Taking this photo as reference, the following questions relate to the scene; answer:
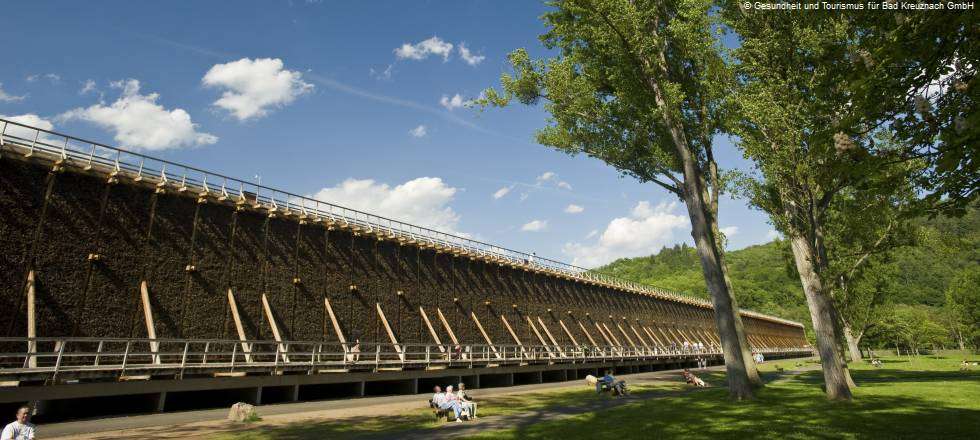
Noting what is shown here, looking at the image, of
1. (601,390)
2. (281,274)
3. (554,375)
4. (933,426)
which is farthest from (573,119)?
(554,375)

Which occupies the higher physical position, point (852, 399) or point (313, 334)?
point (313, 334)

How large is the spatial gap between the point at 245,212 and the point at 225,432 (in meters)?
18.9

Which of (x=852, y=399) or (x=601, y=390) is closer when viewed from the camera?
(x=852, y=399)

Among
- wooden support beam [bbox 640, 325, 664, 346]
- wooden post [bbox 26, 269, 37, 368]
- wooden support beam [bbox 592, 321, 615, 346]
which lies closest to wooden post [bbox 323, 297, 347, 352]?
wooden post [bbox 26, 269, 37, 368]

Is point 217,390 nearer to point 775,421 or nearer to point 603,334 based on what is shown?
point 775,421

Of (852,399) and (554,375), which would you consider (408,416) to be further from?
(554,375)

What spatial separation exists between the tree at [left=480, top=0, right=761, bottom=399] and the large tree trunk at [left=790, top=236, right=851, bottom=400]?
286 cm

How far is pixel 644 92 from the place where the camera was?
846 inches

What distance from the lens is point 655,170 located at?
22.8 meters

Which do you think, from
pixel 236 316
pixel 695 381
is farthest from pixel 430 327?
pixel 695 381

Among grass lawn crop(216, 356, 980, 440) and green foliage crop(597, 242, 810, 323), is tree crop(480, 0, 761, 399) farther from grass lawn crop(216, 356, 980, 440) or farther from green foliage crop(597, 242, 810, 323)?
green foliage crop(597, 242, 810, 323)

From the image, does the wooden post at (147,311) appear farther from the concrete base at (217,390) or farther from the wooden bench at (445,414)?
the wooden bench at (445,414)

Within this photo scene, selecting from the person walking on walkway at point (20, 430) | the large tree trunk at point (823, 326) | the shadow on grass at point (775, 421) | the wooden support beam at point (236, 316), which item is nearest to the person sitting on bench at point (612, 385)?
the shadow on grass at point (775, 421)

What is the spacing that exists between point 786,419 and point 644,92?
1363 cm
